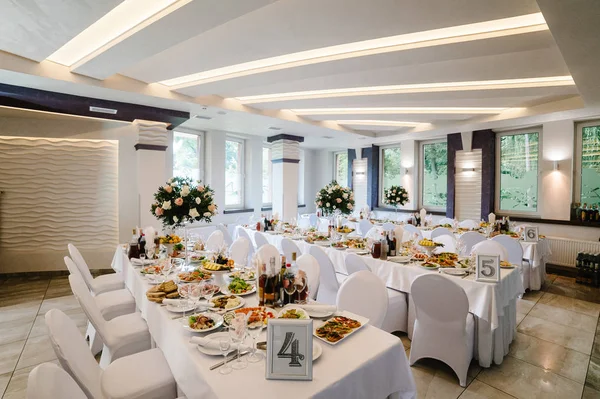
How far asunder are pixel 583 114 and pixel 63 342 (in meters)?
7.78

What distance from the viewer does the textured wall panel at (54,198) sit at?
5.68 meters

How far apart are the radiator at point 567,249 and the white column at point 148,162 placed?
7475 millimetres

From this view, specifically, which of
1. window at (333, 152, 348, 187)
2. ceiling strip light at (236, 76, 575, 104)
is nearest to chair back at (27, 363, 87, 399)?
ceiling strip light at (236, 76, 575, 104)

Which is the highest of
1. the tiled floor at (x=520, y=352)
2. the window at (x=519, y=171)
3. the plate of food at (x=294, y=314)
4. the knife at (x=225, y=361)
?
the window at (x=519, y=171)

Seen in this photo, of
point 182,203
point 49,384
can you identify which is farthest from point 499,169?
point 49,384

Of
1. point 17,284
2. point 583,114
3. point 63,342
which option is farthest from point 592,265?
point 17,284

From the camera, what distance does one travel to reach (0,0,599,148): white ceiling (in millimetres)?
2363

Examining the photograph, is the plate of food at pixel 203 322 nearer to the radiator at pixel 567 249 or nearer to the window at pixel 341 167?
the radiator at pixel 567 249

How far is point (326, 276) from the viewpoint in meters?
3.54

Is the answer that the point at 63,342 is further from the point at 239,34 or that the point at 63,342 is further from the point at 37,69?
the point at 37,69

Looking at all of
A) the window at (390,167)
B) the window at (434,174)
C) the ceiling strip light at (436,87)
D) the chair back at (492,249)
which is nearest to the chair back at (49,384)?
the chair back at (492,249)

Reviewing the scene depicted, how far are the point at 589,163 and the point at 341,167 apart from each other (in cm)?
634

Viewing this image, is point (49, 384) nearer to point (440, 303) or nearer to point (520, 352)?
point (440, 303)

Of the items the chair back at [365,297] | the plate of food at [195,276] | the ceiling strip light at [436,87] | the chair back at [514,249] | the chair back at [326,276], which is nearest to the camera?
the chair back at [365,297]
